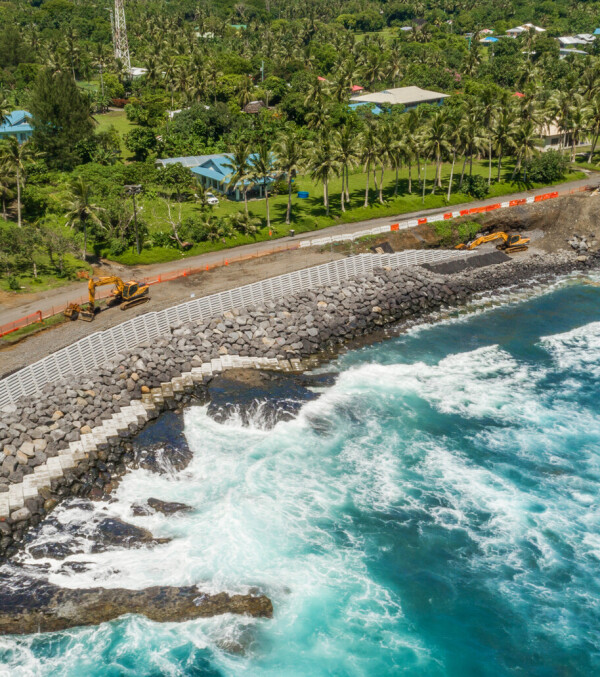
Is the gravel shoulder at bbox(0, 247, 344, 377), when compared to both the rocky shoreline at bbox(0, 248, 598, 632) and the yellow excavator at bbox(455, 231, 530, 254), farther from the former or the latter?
the yellow excavator at bbox(455, 231, 530, 254)

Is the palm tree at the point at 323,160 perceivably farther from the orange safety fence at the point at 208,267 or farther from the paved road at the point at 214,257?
the orange safety fence at the point at 208,267

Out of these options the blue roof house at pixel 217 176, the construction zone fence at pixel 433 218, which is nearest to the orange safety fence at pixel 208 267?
the construction zone fence at pixel 433 218

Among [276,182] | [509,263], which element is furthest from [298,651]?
[276,182]

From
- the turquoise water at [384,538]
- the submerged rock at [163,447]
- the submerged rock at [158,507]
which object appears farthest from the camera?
the submerged rock at [163,447]

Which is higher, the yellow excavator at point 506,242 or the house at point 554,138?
the house at point 554,138

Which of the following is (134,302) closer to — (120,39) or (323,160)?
(323,160)

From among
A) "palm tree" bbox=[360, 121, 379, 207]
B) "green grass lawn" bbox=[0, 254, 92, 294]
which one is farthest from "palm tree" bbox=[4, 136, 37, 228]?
"palm tree" bbox=[360, 121, 379, 207]

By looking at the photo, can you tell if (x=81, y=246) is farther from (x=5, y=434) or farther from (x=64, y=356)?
(x=5, y=434)

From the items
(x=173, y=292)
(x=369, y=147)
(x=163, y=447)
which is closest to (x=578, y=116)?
(x=369, y=147)
